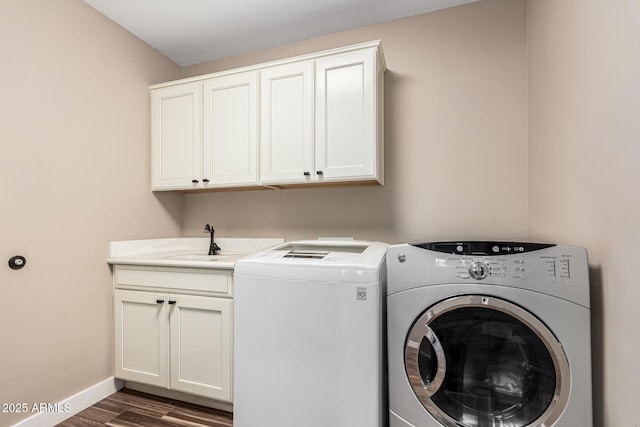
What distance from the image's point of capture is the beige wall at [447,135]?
1.86 m

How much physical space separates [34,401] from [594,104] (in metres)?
2.90

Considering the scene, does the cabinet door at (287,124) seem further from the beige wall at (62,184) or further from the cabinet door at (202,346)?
the beige wall at (62,184)

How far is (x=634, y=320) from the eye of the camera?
2.79 ft

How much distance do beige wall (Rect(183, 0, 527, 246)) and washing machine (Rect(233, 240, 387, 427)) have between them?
66 centimetres

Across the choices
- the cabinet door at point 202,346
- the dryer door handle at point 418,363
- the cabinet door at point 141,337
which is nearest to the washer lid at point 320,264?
the dryer door handle at point 418,363

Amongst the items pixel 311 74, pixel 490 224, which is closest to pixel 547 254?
pixel 490 224

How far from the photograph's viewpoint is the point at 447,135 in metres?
1.98

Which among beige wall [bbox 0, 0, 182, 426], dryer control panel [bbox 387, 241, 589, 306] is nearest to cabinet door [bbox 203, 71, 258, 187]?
beige wall [bbox 0, 0, 182, 426]

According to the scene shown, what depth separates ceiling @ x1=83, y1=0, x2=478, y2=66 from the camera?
1.92 meters

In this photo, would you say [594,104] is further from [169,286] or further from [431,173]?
[169,286]

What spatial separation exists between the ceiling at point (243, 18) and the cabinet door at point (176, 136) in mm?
378

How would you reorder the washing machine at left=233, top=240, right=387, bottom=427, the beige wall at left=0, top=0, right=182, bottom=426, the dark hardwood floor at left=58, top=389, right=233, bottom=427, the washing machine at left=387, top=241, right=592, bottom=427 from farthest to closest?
the dark hardwood floor at left=58, top=389, right=233, bottom=427, the beige wall at left=0, top=0, right=182, bottom=426, the washing machine at left=233, top=240, right=387, bottom=427, the washing machine at left=387, top=241, right=592, bottom=427

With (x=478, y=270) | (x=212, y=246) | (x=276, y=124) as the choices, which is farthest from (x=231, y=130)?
(x=478, y=270)

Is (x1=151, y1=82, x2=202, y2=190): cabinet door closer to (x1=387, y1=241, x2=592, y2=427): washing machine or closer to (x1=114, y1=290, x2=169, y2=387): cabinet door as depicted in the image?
(x1=114, y1=290, x2=169, y2=387): cabinet door
